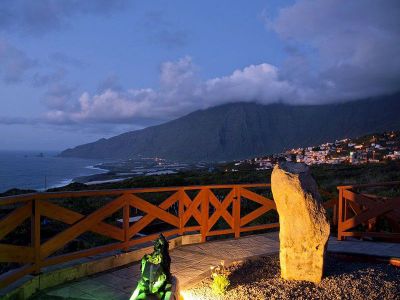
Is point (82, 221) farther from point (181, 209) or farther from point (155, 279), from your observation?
point (155, 279)

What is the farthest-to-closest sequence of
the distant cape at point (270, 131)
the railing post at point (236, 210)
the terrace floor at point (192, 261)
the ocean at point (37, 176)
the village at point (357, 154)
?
1. the distant cape at point (270, 131)
2. the ocean at point (37, 176)
3. the village at point (357, 154)
4. the railing post at point (236, 210)
5. the terrace floor at point (192, 261)

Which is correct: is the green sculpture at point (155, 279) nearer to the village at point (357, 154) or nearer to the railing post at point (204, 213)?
the railing post at point (204, 213)

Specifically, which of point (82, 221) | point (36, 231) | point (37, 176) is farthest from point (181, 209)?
point (37, 176)

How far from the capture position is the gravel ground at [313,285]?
4672 millimetres

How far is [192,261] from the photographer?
247 inches

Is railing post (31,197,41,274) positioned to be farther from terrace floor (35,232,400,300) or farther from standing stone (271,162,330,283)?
standing stone (271,162,330,283)

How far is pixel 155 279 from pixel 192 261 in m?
2.76

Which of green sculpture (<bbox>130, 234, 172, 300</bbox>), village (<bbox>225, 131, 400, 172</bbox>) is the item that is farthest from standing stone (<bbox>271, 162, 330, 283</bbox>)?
village (<bbox>225, 131, 400, 172</bbox>)

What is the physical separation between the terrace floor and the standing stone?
1.13m

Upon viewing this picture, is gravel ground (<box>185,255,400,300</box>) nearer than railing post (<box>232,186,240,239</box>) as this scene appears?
Yes

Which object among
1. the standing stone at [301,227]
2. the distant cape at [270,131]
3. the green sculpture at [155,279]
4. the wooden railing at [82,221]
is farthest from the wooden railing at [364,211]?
the distant cape at [270,131]

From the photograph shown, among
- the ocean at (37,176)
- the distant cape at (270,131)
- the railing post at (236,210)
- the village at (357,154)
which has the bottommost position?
the ocean at (37,176)

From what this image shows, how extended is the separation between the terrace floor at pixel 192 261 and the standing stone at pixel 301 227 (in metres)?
1.13

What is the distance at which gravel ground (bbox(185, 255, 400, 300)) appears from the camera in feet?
15.3
